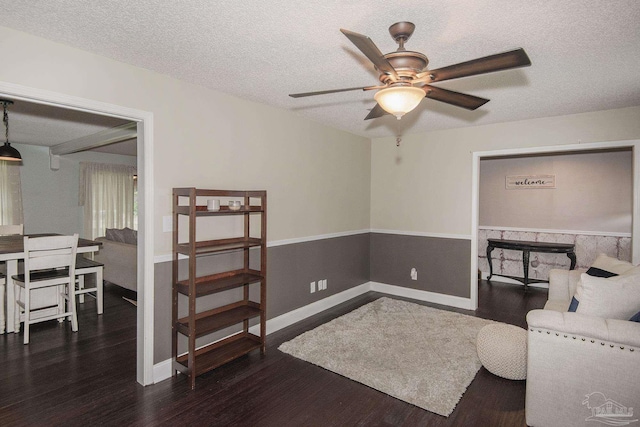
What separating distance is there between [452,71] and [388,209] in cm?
367

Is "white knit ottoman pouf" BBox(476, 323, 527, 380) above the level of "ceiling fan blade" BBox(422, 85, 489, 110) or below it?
below

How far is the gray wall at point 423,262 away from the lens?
466 centimetres

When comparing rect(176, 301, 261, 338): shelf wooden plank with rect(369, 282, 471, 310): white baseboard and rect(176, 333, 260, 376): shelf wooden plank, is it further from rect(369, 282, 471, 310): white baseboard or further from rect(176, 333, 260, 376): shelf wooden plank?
rect(369, 282, 471, 310): white baseboard

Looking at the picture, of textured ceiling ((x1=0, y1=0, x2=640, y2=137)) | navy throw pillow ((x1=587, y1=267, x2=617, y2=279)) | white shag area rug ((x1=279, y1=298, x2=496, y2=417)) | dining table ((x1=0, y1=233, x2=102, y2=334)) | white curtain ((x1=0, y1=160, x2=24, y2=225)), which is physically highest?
textured ceiling ((x1=0, y1=0, x2=640, y2=137))

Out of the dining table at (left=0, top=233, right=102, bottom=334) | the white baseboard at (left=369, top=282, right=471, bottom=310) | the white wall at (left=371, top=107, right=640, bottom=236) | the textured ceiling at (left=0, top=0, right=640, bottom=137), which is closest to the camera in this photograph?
the textured ceiling at (left=0, top=0, right=640, bottom=137)

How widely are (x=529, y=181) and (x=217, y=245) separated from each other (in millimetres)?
5437

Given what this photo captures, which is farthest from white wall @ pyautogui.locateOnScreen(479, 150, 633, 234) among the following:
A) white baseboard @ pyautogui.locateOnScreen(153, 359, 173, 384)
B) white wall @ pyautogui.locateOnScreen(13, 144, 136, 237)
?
white wall @ pyautogui.locateOnScreen(13, 144, 136, 237)

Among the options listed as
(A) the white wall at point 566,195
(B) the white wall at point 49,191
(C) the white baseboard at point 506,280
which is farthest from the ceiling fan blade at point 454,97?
(B) the white wall at point 49,191

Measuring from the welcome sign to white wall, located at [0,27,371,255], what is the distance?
9.59ft

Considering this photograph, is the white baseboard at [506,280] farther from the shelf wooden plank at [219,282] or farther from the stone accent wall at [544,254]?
the shelf wooden plank at [219,282]

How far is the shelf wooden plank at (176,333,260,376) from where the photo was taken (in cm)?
278

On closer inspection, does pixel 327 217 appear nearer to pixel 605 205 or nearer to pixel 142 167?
pixel 142 167

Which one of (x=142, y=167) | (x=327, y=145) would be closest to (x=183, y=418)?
(x=142, y=167)

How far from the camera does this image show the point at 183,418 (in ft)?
7.45
